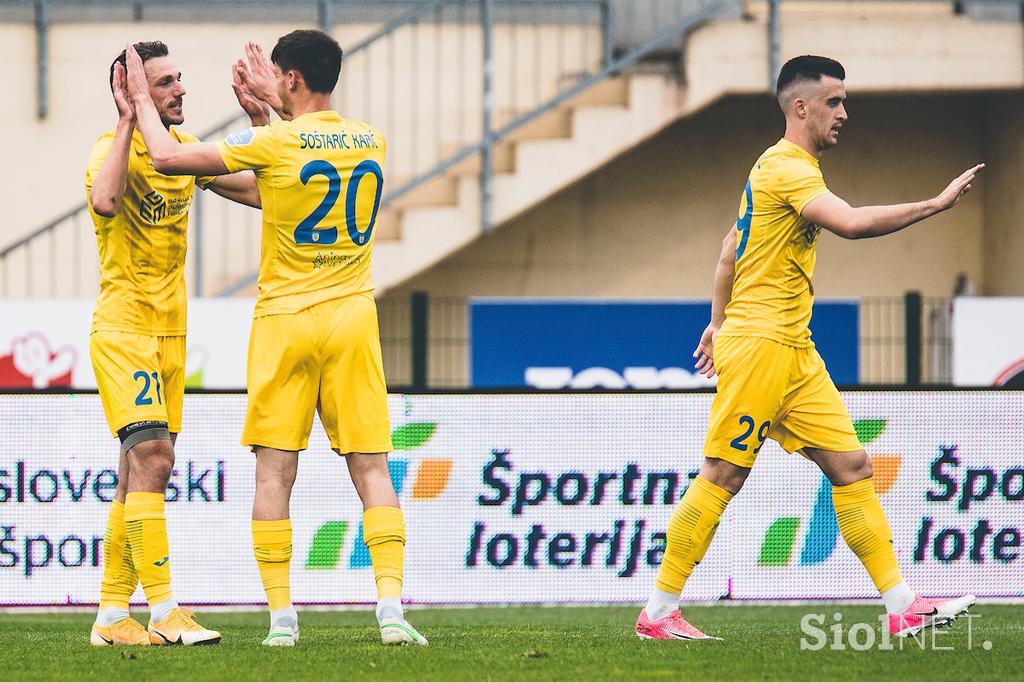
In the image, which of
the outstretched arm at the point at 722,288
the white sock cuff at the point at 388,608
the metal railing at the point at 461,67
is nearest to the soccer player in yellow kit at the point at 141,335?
the white sock cuff at the point at 388,608

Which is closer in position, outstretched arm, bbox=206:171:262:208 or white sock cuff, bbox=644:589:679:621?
white sock cuff, bbox=644:589:679:621

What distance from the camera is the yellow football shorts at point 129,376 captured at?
247 inches

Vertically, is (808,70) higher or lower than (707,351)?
higher

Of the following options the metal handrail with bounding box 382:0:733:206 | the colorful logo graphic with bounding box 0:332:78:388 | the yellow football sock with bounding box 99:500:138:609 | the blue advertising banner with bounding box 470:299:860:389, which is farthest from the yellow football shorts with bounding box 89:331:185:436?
the blue advertising banner with bounding box 470:299:860:389

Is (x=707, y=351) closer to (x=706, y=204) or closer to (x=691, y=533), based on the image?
(x=691, y=533)

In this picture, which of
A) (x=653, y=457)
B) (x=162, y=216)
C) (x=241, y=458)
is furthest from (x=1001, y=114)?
(x=162, y=216)

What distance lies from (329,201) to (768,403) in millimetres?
1891

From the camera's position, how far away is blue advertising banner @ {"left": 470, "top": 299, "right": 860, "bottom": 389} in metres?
16.7

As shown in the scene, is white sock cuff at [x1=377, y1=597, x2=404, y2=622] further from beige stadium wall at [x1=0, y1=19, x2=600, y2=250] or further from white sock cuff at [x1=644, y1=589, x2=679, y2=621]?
beige stadium wall at [x1=0, y1=19, x2=600, y2=250]

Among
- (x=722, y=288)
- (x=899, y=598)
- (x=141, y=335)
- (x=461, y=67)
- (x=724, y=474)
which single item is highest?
(x=461, y=67)

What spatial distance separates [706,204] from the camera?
714 inches

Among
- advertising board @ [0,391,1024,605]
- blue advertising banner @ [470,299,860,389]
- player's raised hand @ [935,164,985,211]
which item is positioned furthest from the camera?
blue advertising banner @ [470,299,860,389]

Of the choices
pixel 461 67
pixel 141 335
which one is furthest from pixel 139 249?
pixel 461 67

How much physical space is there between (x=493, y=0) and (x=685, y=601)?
31.4 feet
